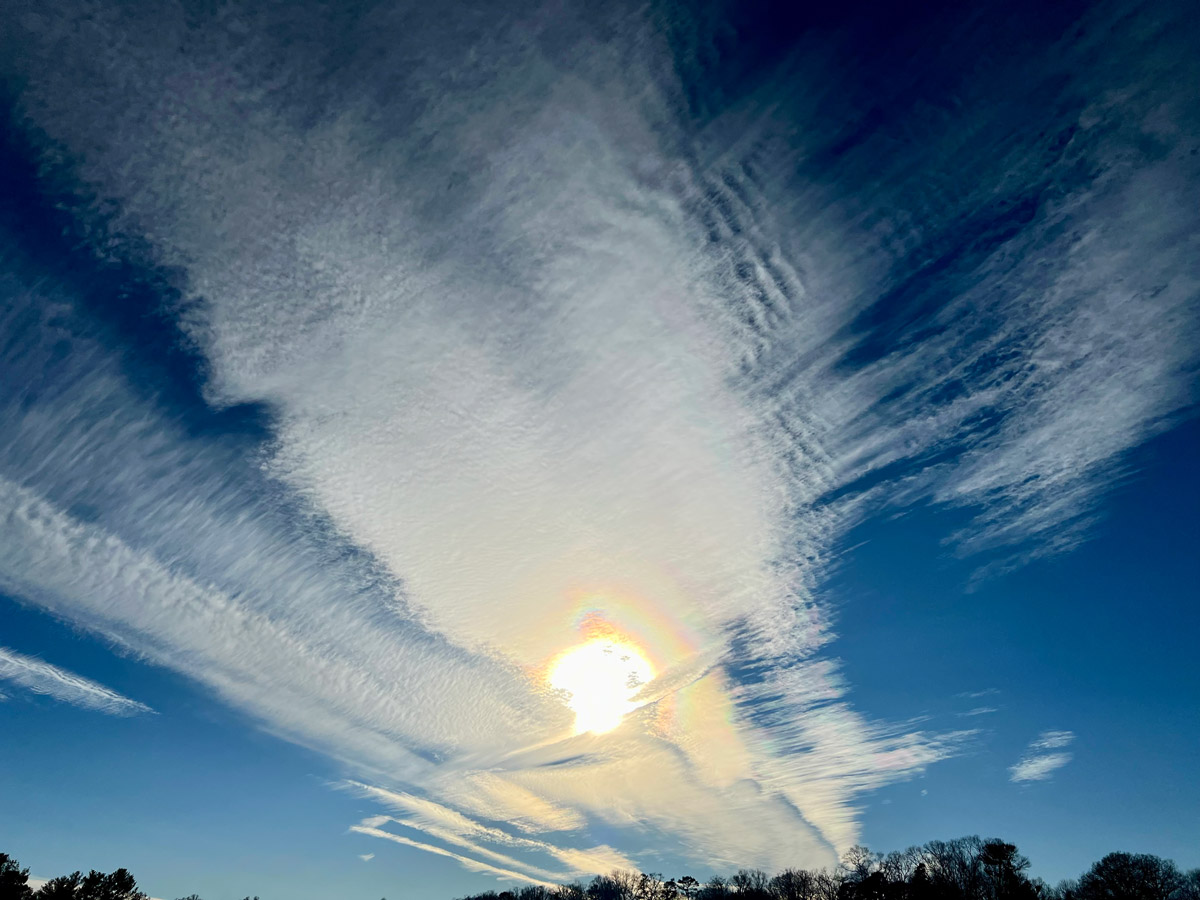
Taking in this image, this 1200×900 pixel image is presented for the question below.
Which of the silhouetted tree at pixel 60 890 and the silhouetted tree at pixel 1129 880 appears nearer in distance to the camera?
the silhouetted tree at pixel 60 890

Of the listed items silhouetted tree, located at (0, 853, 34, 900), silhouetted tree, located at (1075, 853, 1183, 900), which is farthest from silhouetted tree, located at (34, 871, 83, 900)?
silhouetted tree, located at (1075, 853, 1183, 900)

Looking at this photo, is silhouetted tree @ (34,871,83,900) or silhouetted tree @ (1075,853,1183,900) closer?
silhouetted tree @ (34,871,83,900)

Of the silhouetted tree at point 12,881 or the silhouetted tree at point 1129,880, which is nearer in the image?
the silhouetted tree at point 12,881

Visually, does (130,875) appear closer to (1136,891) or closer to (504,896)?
(1136,891)

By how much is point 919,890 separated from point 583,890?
134m

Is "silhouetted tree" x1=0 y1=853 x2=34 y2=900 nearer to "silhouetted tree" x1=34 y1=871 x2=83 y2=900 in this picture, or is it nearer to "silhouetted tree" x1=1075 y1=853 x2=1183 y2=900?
"silhouetted tree" x1=34 y1=871 x2=83 y2=900

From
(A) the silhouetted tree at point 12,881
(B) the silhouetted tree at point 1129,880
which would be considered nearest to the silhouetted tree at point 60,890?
(A) the silhouetted tree at point 12,881

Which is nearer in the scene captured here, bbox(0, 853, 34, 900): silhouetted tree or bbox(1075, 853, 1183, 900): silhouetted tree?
bbox(0, 853, 34, 900): silhouetted tree

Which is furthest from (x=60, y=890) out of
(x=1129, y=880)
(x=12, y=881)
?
(x=1129, y=880)

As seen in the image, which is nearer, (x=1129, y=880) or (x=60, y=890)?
(x=60, y=890)

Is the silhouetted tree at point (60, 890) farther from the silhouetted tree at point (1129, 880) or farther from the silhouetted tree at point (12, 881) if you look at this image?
the silhouetted tree at point (1129, 880)

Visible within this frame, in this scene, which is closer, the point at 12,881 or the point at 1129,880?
the point at 12,881

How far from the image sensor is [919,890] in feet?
240

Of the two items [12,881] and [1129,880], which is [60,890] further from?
[1129,880]
